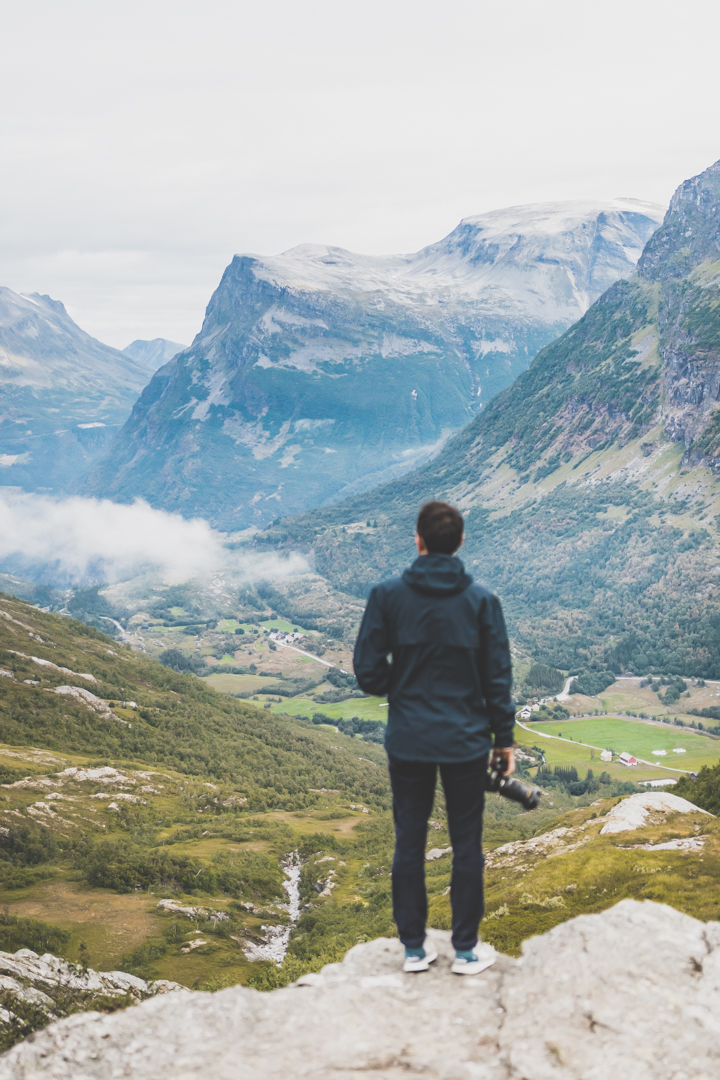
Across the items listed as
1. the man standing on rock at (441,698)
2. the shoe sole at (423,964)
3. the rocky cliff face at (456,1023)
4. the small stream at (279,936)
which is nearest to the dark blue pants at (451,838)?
the man standing on rock at (441,698)

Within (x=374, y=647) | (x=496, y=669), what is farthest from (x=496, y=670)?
(x=374, y=647)

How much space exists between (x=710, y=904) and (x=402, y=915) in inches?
368

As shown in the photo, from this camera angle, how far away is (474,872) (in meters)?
11.2

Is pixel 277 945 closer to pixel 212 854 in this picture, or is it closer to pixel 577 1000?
pixel 212 854

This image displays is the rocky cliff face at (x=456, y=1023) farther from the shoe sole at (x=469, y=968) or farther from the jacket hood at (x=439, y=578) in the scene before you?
the jacket hood at (x=439, y=578)

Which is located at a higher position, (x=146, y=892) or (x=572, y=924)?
(x=572, y=924)

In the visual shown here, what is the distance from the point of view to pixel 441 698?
35.4 feet

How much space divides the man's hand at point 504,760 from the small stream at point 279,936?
31.5m

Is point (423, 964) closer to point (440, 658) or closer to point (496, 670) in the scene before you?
point (496, 670)

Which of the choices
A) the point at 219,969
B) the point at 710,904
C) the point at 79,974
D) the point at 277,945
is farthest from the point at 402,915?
the point at 277,945

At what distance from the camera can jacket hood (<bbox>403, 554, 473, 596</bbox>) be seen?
10.8 m

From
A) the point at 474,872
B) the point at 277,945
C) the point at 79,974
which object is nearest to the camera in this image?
the point at 474,872

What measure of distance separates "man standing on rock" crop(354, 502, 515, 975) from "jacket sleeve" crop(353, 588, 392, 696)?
15 millimetres

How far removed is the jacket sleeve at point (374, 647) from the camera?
36.1 ft
